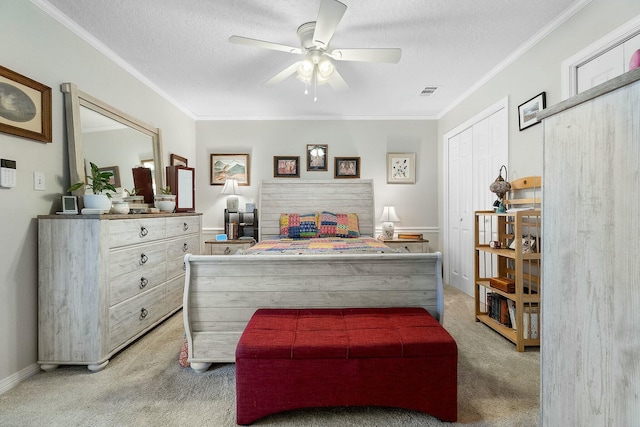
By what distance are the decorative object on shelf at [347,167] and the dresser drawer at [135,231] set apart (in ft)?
8.82

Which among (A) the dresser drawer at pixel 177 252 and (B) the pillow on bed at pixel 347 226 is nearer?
(A) the dresser drawer at pixel 177 252

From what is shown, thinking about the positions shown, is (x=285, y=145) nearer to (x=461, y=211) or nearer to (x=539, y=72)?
(x=461, y=211)

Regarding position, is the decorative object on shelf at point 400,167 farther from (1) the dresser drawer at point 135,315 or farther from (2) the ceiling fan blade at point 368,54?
(1) the dresser drawer at point 135,315

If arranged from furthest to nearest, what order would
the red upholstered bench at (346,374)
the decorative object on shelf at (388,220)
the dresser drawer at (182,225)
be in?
the decorative object on shelf at (388,220)
the dresser drawer at (182,225)
the red upholstered bench at (346,374)

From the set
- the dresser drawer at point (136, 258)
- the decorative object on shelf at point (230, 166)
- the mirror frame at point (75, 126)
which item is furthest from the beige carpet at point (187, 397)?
the decorative object on shelf at point (230, 166)

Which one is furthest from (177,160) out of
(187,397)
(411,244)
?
(411,244)

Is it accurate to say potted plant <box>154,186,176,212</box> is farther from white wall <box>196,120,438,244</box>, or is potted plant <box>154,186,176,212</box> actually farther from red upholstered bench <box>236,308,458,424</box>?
red upholstered bench <box>236,308,458,424</box>

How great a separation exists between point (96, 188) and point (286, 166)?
2.81 m

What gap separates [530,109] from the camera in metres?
2.81

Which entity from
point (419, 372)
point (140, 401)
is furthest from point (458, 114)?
point (140, 401)

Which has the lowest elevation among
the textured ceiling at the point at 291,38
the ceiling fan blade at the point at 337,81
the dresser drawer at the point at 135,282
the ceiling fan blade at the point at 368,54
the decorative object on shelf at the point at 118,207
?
the dresser drawer at the point at 135,282

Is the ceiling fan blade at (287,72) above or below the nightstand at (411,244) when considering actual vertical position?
above

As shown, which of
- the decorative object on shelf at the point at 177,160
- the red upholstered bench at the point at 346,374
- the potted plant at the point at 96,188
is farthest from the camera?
the decorative object on shelf at the point at 177,160

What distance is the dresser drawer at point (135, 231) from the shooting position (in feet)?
7.59
